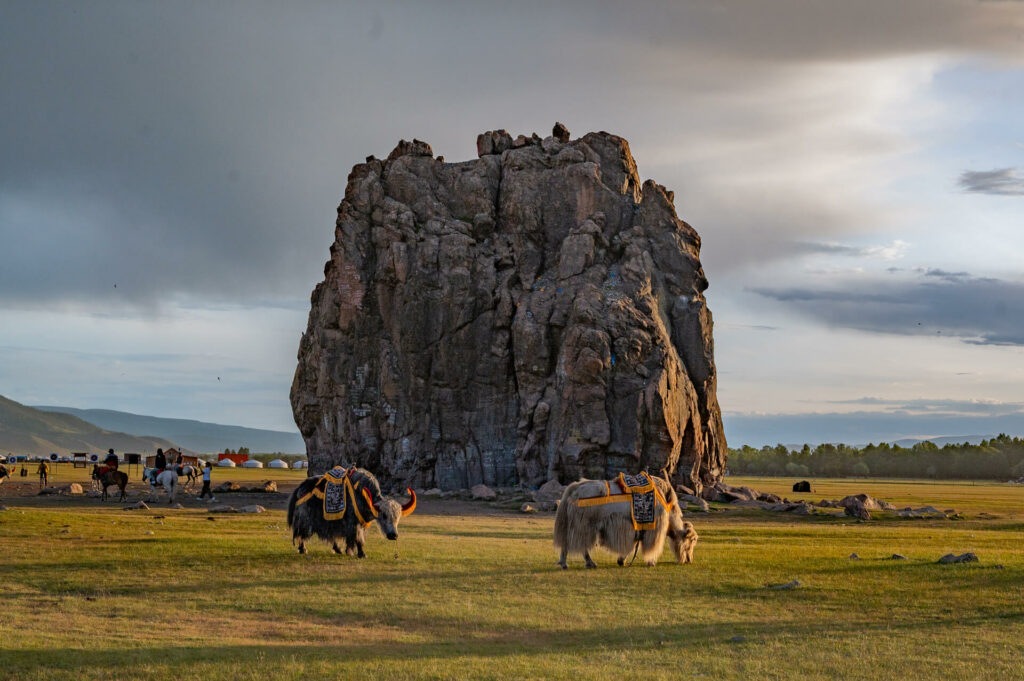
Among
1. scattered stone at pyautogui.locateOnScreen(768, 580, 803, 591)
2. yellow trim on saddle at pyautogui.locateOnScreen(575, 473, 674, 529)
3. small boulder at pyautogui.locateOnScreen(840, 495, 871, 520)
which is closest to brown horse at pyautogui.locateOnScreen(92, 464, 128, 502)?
yellow trim on saddle at pyautogui.locateOnScreen(575, 473, 674, 529)

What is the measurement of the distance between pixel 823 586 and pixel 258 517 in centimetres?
2506

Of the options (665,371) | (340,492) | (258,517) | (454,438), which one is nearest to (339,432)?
(454,438)

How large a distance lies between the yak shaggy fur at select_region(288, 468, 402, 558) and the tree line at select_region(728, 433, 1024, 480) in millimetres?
131327

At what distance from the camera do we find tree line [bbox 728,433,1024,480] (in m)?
148

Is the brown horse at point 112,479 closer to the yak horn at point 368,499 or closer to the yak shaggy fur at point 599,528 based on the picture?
the yak horn at point 368,499

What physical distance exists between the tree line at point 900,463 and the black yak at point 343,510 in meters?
131

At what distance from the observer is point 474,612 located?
59.2ft

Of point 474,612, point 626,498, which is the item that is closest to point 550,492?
point 626,498

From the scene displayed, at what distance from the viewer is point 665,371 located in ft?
200

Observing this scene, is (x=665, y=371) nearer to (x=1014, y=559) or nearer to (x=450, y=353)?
(x=450, y=353)

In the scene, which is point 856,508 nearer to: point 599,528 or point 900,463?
point 599,528

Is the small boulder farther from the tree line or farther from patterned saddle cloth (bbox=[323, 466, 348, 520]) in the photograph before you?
the tree line

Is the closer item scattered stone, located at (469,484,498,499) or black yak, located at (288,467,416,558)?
black yak, located at (288,467,416,558)

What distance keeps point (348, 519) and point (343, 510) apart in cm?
32
